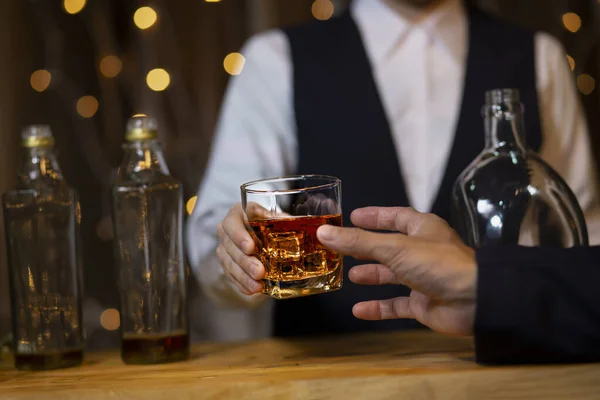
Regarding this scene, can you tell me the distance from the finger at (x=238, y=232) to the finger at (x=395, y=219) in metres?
0.14

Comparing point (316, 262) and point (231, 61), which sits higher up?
point (231, 61)

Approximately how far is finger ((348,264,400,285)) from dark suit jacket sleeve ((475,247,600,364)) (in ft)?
0.59

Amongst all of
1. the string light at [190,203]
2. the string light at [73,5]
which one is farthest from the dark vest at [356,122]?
the string light at [73,5]

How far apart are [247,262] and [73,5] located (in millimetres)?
1935

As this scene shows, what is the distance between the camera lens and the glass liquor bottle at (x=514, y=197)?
2.90 feet

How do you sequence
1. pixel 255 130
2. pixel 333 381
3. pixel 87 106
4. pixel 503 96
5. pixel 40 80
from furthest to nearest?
pixel 87 106, pixel 40 80, pixel 255 130, pixel 503 96, pixel 333 381

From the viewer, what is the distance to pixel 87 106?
2510mm

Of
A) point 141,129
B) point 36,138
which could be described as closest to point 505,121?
point 141,129

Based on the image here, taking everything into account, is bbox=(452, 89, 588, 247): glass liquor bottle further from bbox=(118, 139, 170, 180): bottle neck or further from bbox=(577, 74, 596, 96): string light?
bbox=(577, 74, 596, 96): string light

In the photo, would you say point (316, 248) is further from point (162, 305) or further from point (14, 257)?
point (14, 257)

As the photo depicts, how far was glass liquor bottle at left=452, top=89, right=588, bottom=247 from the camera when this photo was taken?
88 cm

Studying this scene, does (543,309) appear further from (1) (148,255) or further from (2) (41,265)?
(2) (41,265)

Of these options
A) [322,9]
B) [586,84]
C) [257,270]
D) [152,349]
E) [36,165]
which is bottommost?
[152,349]

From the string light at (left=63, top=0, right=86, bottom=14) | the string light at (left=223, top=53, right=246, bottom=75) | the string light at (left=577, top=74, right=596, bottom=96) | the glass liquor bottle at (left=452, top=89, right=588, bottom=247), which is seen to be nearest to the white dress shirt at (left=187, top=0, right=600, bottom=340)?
the glass liquor bottle at (left=452, top=89, right=588, bottom=247)
